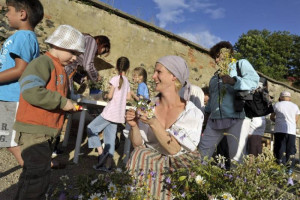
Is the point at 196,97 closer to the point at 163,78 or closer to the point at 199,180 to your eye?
the point at 163,78

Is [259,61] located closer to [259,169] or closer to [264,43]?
[264,43]

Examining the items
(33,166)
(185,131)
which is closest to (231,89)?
(185,131)

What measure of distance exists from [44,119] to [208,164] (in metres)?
1.18

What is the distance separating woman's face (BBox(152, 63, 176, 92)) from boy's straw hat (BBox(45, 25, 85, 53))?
0.67m

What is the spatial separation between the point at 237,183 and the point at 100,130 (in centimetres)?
276

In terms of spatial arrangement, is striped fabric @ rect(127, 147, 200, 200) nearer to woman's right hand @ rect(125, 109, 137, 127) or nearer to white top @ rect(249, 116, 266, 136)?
woman's right hand @ rect(125, 109, 137, 127)

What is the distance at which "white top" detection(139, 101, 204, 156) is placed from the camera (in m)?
1.69

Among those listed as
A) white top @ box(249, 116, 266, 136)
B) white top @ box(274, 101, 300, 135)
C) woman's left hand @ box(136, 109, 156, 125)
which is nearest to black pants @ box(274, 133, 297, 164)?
white top @ box(274, 101, 300, 135)

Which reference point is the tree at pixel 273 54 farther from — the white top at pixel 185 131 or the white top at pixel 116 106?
the white top at pixel 185 131

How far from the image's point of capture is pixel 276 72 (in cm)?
2975

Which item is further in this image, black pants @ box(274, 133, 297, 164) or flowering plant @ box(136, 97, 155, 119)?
black pants @ box(274, 133, 297, 164)

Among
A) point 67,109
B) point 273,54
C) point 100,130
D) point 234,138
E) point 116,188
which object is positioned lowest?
point 116,188

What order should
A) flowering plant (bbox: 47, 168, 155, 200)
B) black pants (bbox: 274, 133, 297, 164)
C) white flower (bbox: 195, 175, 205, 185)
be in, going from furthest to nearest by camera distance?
black pants (bbox: 274, 133, 297, 164) < flowering plant (bbox: 47, 168, 155, 200) < white flower (bbox: 195, 175, 205, 185)

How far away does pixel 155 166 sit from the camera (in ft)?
5.19
